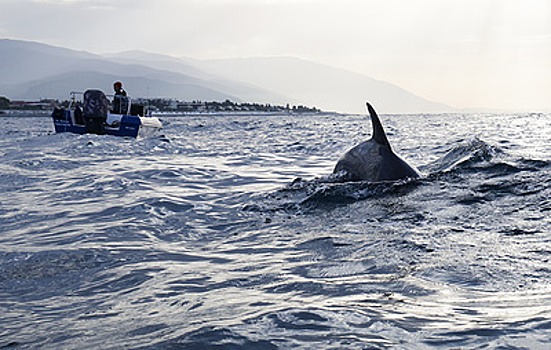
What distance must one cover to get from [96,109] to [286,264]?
28.5 m

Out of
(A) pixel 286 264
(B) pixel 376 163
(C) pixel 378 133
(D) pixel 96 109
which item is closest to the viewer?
(A) pixel 286 264

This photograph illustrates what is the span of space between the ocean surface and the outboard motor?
20.7 metres

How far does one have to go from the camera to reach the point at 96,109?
107 ft

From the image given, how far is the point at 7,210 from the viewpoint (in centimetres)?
1001

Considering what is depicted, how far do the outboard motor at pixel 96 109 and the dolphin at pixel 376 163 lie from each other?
23728 mm

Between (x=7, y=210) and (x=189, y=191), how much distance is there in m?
3.33

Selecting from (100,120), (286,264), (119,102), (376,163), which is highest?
(119,102)

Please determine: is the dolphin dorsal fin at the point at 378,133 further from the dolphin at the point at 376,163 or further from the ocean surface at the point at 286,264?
the ocean surface at the point at 286,264

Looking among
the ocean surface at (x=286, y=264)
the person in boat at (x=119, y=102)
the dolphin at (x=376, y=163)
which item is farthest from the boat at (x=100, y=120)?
the dolphin at (x=376, y=163)

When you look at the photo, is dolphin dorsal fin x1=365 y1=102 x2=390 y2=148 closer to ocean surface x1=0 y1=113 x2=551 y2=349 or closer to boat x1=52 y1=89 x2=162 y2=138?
ocean surface x1=0 y1=113 x2=551 y2=349

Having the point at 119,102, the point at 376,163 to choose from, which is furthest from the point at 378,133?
the point at 119,102

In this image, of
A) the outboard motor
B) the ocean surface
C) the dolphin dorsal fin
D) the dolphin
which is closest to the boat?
the outboard motor

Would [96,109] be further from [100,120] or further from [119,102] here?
[119,102]

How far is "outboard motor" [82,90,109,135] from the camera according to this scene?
32719 mm
